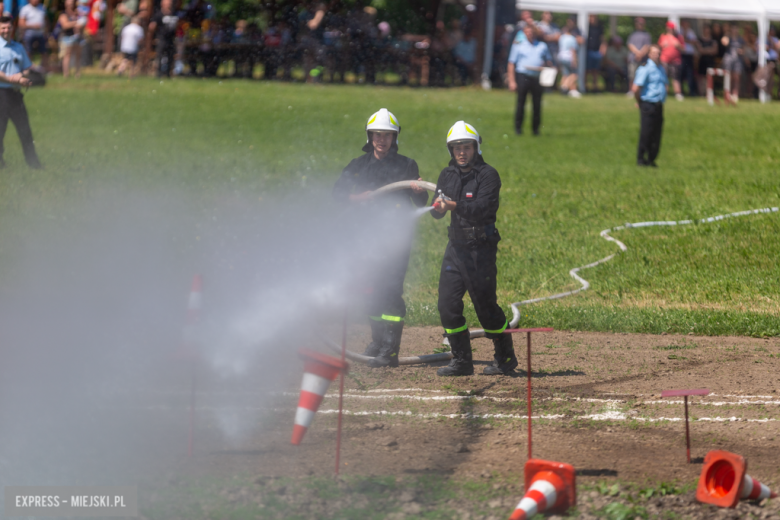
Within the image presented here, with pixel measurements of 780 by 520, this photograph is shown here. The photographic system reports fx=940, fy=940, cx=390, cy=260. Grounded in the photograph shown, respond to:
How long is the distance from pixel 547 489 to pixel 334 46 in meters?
24.9

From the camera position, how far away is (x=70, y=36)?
83.9 feet

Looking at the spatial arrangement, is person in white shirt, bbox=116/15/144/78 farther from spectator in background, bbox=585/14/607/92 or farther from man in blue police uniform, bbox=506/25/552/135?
spectator in background, bbox=585/14/607/92

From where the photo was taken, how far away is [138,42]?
26219mm

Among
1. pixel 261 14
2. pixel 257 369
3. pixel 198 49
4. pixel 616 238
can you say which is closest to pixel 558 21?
pixel 261 14

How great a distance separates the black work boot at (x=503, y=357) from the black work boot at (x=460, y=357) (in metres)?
0.18

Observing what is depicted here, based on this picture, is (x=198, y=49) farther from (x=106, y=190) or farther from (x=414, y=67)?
(x=106, y=190)

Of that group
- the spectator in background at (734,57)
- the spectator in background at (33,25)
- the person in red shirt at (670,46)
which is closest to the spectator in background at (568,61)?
the person in red shirt at (670,46)

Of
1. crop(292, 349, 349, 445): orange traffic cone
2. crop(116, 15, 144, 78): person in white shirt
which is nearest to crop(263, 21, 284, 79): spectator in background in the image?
crop(116, 15, 144, 78): person in white shirt

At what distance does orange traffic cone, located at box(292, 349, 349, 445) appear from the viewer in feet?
16.5

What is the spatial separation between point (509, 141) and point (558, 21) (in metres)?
33.3

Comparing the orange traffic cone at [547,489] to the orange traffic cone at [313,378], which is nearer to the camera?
the orange traffic cone at [547,489]

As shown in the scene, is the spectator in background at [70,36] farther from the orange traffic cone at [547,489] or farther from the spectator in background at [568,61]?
the orange traffic cone at [547,489]

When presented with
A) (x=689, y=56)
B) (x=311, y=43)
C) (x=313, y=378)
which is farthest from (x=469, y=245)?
(x=689, y=56)

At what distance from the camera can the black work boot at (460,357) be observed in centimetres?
787
